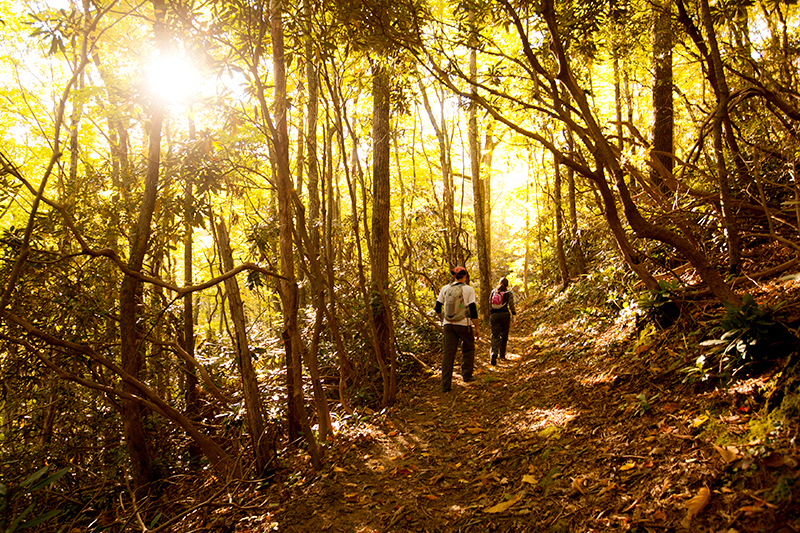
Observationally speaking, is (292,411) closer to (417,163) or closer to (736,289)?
(736,289)

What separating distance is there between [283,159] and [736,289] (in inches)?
212

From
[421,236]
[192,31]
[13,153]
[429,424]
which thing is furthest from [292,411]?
[13,153]

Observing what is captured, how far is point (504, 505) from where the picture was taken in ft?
10.8

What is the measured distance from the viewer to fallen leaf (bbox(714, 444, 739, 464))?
8.46 ft

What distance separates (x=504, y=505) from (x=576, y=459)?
0.73 metres

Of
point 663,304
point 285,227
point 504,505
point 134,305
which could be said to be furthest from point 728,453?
point 134,305

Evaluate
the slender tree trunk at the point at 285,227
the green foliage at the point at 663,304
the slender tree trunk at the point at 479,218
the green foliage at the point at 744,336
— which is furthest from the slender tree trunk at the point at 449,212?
the green foliage at the point at 744,336

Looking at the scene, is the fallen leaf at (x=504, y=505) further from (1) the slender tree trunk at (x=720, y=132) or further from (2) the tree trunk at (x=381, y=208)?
(2) the tree trunk at (x=381, y=208)

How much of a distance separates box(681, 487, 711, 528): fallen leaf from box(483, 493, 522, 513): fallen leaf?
1208mm

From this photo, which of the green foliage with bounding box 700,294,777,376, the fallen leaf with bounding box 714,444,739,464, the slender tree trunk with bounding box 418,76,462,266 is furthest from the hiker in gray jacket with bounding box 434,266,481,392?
the slender tree trunk with bounding box 418,76,462,266

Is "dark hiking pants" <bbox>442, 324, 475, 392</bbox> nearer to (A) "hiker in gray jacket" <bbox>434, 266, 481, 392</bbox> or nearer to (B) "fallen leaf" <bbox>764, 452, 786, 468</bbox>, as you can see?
(A) "hiker in gray jacket" <bbox>434, 266, 481, 392</bbox>

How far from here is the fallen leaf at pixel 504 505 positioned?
3.25m

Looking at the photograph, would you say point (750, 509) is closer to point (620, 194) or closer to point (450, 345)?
point (620, 194)

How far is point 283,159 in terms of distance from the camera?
4.73 m
